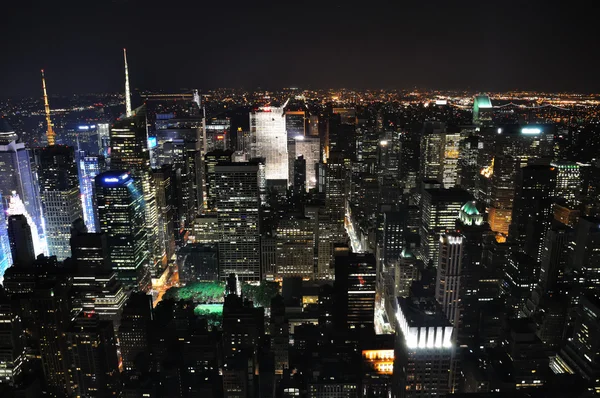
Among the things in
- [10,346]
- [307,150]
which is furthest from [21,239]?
[307,150]

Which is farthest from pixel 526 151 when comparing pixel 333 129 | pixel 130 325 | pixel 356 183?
pixel 130 325

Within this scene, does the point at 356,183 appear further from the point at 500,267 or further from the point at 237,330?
the point at 237,330

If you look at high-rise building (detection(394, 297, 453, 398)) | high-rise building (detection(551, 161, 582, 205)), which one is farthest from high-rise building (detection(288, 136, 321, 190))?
high-rise building (detection(394, 297, 453, 398))

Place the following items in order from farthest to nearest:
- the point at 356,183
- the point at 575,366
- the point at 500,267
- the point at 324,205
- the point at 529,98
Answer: the point at 356,183, the point at 324,205, the point at 529,98, the point at 500,267, the point at 575,366

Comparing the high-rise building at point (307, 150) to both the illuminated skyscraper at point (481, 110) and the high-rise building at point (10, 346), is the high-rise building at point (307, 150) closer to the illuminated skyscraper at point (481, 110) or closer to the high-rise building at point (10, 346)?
the illuminated skyscraper at point (481, 110)

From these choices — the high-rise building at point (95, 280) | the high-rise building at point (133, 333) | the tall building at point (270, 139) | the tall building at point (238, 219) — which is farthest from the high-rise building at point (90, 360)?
the tall building at point (270, 139)

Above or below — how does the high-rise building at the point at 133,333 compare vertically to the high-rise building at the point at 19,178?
below
